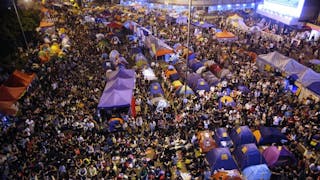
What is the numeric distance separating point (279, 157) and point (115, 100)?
9.38 metres

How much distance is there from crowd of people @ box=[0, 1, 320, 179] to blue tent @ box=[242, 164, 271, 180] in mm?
620

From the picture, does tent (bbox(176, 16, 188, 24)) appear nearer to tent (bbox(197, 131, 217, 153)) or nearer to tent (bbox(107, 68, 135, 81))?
tent (bbox(107, 68, 135, 81))

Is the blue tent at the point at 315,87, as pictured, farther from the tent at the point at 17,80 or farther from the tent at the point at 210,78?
the tent at the point at 17,80

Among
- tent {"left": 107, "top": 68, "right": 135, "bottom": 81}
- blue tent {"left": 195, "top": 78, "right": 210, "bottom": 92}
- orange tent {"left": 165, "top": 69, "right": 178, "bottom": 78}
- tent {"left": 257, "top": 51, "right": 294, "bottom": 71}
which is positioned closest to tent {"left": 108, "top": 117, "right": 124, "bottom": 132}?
tent {"left": 107, "top": 68, "right": 135, "bottom": 81}

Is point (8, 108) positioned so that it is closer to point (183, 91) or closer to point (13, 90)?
point (13, 90)

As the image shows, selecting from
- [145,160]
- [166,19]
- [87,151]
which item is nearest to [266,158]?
[145,160]

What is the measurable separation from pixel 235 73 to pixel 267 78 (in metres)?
2.40

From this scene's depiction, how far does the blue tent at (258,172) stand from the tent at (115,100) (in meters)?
7.74

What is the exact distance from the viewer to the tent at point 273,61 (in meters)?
19.0

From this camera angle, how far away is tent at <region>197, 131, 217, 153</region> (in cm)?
1219

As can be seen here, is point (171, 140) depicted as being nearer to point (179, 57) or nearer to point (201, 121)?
point (201, 121)

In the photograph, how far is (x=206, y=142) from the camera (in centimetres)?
1234

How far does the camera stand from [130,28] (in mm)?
30219

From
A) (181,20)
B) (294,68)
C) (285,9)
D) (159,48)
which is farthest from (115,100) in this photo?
(285,9)
